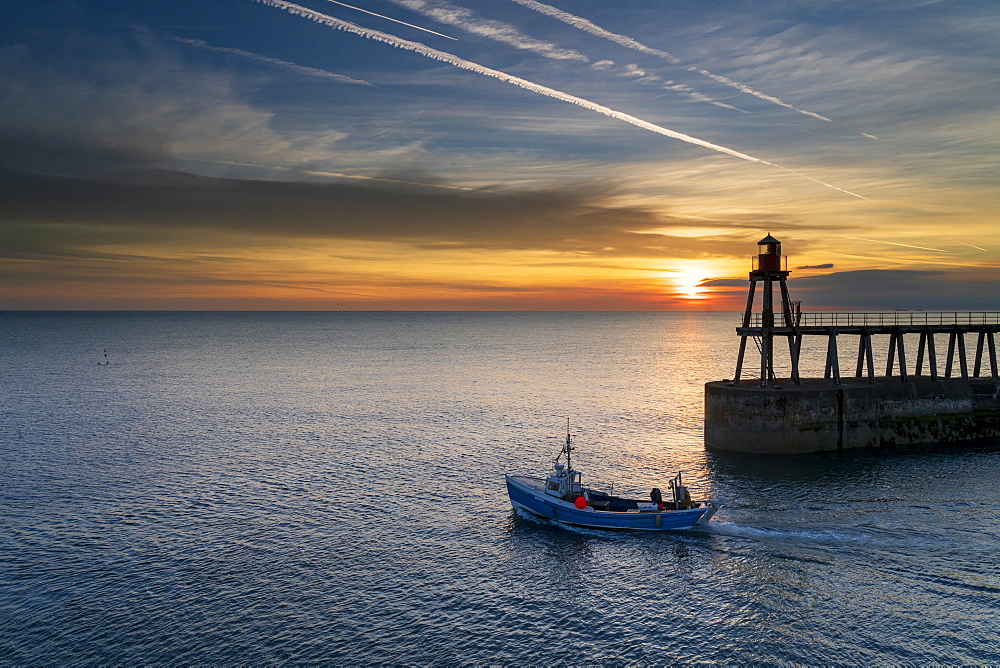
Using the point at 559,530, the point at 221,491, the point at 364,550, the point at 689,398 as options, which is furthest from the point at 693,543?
the point at 689,398

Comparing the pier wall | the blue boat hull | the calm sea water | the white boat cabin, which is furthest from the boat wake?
the pier wall

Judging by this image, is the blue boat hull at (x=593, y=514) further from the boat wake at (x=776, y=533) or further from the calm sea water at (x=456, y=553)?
the boat wake at (x=776, y=533)

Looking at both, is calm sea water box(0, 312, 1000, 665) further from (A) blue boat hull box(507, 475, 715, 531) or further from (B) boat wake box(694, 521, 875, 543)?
(A) blue boat hull box(507, 475, 715, 531)

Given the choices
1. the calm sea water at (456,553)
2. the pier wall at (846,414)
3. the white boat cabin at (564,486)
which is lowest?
the calm sea water at (456,553)

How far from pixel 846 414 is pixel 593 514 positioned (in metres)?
27.6

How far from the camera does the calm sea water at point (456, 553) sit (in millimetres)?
25031

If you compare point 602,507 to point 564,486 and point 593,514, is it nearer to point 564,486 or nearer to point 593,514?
point 593,514

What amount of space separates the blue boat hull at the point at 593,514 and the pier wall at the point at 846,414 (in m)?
17.6

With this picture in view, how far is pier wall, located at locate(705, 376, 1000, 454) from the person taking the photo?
51250mm

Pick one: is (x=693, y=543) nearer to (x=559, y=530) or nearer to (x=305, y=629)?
(x=559, y=530)

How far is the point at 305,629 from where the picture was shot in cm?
2594

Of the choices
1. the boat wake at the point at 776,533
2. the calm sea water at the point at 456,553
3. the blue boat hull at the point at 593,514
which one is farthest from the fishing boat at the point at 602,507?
the calm sea water at the point at 456,553

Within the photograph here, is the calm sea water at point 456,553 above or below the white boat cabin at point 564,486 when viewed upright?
below

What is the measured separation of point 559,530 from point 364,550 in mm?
11355
